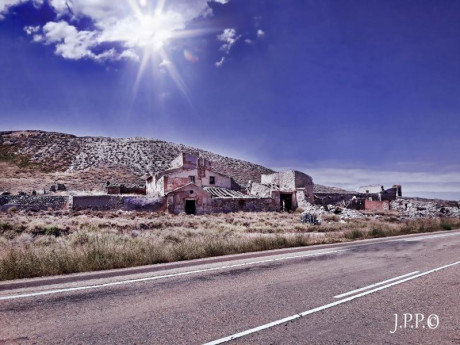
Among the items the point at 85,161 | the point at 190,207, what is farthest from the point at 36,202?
the point at 85,161

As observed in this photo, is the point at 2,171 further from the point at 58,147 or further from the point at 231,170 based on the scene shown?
Result: the point at 231,170

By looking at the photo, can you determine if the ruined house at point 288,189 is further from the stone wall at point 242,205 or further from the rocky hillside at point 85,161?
the rocky hillside at point 85,161

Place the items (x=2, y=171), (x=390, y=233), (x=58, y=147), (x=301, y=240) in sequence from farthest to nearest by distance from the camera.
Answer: (x=58, y=147) → (x=2, y=171) → (x=390, y=233) → (x=301, y=240)

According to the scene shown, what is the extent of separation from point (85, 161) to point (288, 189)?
52173mm

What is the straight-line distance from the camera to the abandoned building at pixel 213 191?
42688 mm

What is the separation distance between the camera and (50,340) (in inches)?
177

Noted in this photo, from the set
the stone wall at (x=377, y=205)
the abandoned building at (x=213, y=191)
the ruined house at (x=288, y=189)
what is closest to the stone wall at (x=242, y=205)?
the abandoned building at (x=213, y=191)

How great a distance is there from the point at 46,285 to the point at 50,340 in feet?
11.3

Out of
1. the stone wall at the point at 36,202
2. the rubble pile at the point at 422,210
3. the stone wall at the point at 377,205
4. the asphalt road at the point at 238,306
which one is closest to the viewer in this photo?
the asphalt road at the point at 238,306

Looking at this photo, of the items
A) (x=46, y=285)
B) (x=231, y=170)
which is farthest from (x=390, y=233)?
(x=231, y=170)

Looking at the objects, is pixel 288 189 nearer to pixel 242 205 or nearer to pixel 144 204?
pixel 242 205

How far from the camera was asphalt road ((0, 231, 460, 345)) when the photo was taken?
479 cm

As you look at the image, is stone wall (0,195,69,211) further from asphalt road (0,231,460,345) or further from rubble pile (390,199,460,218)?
rubble pile (390,199,460,218)

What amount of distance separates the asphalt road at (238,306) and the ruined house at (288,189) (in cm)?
3987
